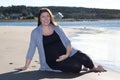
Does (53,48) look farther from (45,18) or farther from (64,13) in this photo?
(64,13)

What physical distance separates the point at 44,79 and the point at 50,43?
36.9 inches

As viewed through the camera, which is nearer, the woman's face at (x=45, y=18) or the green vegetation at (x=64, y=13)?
the woman's face at (x=45, y=18)

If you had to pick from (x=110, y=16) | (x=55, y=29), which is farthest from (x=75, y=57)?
(x=110, y=16)

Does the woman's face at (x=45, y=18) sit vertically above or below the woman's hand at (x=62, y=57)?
above

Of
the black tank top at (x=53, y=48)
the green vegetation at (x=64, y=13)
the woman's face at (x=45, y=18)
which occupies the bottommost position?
the green vegetation at (x=64, y=13)

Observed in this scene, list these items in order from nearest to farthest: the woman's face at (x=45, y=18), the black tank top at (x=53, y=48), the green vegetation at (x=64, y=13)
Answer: the woman's face at (x=45, y=18), the black tank top at (x=53, y=48), the green vegetation at (x=64, y=13)

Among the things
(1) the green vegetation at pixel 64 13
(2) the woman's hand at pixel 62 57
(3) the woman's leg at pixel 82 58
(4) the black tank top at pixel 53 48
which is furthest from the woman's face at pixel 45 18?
(1) the green vegetation at pixel 64 13

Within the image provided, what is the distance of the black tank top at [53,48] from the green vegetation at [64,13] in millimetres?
82345

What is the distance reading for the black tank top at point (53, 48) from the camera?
705 centimetres

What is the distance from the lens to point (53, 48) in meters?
7.07

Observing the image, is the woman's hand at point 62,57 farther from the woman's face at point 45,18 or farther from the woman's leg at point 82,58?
the woman's face at point 45,18

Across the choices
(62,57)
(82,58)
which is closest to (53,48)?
(62,57)

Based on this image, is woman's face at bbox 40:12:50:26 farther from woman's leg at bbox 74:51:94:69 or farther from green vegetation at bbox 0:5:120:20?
green vegetation at bbox 0:5:120:20

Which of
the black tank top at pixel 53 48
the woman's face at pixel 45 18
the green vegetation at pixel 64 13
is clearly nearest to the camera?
the woman's face at pixel 45 18
